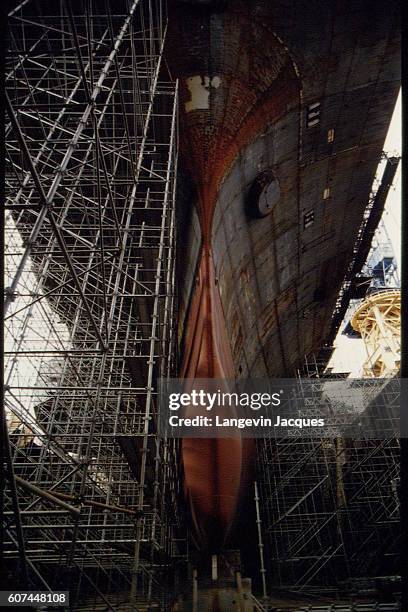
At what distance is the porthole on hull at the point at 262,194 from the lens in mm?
8859

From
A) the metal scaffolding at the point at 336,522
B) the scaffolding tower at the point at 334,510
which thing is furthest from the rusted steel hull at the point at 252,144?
the metal scaffolding at the point at 336,522

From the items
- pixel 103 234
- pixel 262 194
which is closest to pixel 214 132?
pixel 262 194

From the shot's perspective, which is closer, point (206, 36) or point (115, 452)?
point (206, 36)

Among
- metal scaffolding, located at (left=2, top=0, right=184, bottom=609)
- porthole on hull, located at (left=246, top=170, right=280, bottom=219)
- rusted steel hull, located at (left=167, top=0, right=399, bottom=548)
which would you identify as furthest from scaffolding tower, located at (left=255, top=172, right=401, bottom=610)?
porthole on hull, located at (left=246, top=170, right=280, bottom=219)

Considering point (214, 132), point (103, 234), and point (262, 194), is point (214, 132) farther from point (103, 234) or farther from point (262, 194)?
point (103, 234)

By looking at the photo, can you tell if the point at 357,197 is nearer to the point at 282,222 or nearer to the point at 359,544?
the point at 282,222

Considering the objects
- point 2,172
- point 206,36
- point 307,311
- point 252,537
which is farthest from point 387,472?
point 2,172

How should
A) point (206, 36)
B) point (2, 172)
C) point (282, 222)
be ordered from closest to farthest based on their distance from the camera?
point (2, 172), point (206, 36), point (282, 222)

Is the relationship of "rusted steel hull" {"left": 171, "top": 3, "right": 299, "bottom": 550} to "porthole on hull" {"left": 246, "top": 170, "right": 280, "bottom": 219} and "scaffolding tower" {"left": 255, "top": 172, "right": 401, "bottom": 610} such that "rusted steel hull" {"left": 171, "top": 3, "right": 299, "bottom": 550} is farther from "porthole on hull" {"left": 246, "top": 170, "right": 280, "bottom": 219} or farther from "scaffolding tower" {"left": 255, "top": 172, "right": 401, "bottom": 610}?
"scaffolding tower" {"left": 255, "top": 172, "right": 401, "bottom": 610}

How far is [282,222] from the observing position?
10.4 m

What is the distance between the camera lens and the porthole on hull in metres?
8.86

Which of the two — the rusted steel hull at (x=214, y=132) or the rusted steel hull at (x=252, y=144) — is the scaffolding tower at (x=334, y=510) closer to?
the rusted steel hull at (x=252, y=144)

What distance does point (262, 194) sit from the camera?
890cm

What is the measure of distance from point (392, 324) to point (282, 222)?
12135 mm
